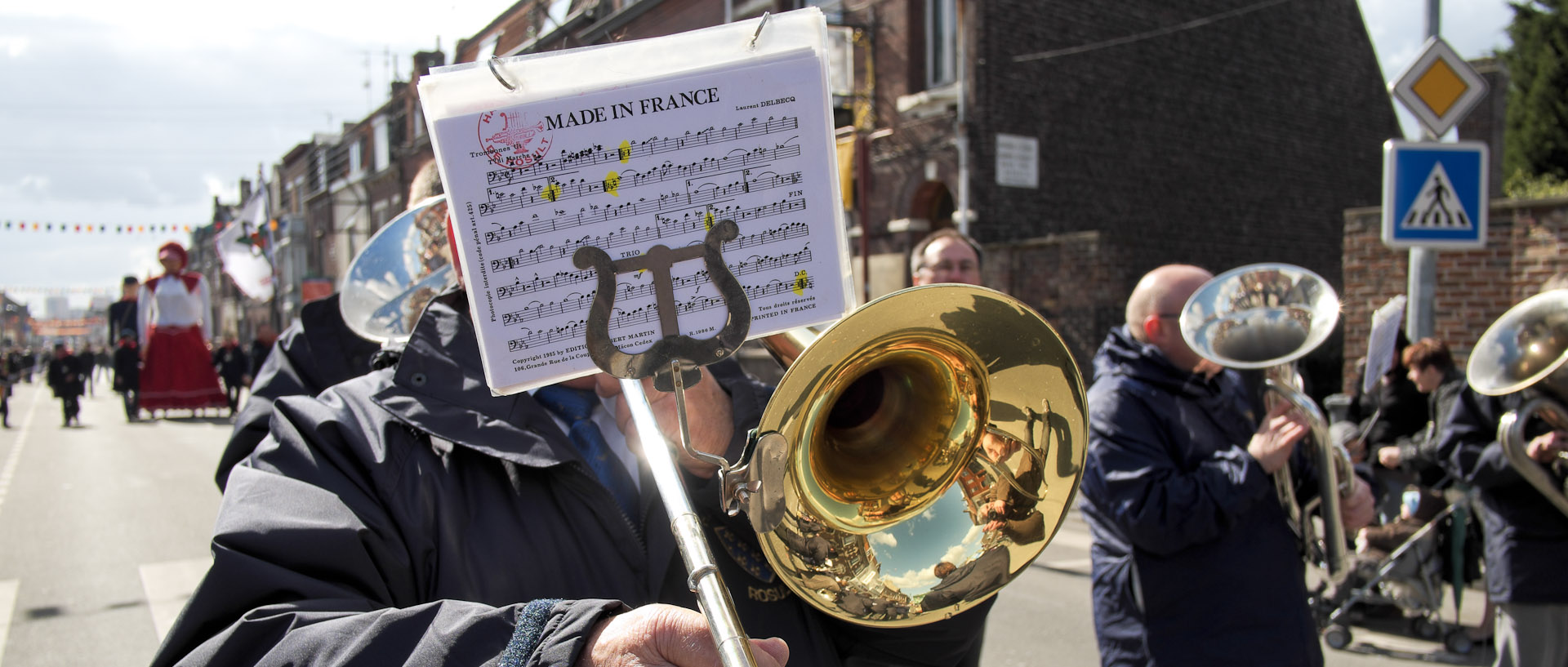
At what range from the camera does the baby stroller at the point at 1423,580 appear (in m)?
4.77

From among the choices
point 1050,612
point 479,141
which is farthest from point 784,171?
point 1050,612

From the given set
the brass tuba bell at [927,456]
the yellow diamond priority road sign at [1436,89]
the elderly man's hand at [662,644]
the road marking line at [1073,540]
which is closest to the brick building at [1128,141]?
the road marking line at [1073,540]

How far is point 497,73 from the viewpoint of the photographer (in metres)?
1.04

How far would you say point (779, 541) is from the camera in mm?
1258

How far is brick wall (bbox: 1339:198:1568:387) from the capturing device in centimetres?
721

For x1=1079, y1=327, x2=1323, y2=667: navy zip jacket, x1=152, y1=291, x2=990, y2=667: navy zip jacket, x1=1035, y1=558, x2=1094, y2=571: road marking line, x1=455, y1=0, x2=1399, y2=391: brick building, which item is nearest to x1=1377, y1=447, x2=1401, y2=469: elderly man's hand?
x1=1035, y1=558, x2=1094, y2=571: road marking line

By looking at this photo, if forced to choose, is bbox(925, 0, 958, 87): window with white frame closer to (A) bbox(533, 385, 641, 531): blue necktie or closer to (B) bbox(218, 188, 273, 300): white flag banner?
(B) bbox(218, 188, 273, 300): white flag banner

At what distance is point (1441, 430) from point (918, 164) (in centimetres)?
939

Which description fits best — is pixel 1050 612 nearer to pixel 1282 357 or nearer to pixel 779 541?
pixel 1282 357

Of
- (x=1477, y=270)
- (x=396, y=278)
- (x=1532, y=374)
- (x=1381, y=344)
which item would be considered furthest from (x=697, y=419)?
(x=1477, y=270)

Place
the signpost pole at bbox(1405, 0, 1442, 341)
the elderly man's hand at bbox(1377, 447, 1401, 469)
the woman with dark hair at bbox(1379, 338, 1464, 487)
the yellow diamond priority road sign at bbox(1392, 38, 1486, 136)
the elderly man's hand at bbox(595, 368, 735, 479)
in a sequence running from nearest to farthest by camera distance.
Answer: the elderly man's hand at bbox(595, 368, 735, 479)
the woman with dark hair at bbox(1379, 338, 1464, 487)
the yellow diamond priority road sign at bbox(1392, 38, 1486, 136)
the elderly man's hand at bbox(1377, 447, 1401, 469)
the signpost pole at bbox(1405, 0, 1442, 341)

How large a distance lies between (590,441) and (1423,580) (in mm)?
4793

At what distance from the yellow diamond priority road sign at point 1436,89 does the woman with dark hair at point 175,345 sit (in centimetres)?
1117

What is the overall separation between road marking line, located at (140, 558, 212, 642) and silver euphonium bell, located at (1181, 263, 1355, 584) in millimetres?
4328
